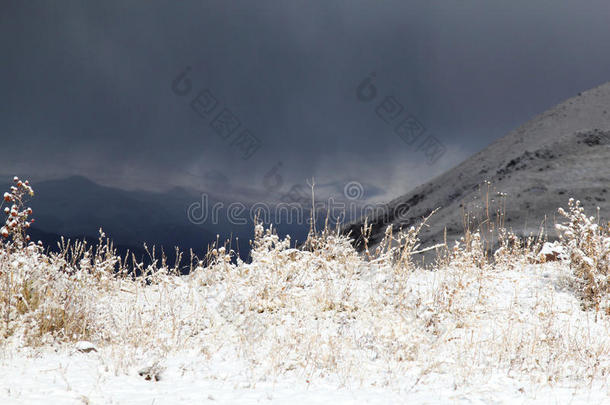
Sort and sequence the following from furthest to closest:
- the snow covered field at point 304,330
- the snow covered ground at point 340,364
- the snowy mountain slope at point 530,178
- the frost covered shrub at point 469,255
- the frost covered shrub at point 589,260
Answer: the snowy mountain slope at point 530,178
the frost covered shrub at point 469,255
the frost covered shrub at point 589,260
the snow covered field at point 304,330
the snow covered ground at point 340,364

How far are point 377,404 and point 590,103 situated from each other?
3676 centimetres

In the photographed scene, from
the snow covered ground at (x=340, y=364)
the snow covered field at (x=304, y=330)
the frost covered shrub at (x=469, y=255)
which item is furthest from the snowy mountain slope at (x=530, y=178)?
the snow covered ground at (x=340, y=364)

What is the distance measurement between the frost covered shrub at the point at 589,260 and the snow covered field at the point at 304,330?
2 cm

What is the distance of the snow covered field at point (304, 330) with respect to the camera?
9.37 ft

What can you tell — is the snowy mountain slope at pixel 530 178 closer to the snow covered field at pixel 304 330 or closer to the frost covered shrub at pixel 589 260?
the frost covered shrub at pixel 589 260

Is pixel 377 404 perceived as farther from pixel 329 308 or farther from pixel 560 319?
pixel 560 319

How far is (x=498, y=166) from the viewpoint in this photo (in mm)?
25297

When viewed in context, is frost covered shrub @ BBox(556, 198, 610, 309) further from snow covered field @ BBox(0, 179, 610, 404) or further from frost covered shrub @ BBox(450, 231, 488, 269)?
frost covered shrub @ BBox(450, 231, 488, 269)

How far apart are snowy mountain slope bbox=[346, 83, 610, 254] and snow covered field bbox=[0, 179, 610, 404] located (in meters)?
6.18

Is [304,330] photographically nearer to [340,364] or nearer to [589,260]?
[340,364]

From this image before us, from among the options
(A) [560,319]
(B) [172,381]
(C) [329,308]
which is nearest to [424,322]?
(C) [329,308]

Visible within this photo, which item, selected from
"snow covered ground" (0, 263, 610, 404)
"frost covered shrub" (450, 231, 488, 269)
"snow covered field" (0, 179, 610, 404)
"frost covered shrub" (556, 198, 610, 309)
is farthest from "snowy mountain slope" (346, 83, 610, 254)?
"snow covered ground" (0, 263, 610, 404)

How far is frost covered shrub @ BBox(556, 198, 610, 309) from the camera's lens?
17.0ft

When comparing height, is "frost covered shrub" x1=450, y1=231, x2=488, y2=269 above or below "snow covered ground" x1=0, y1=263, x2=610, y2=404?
above
